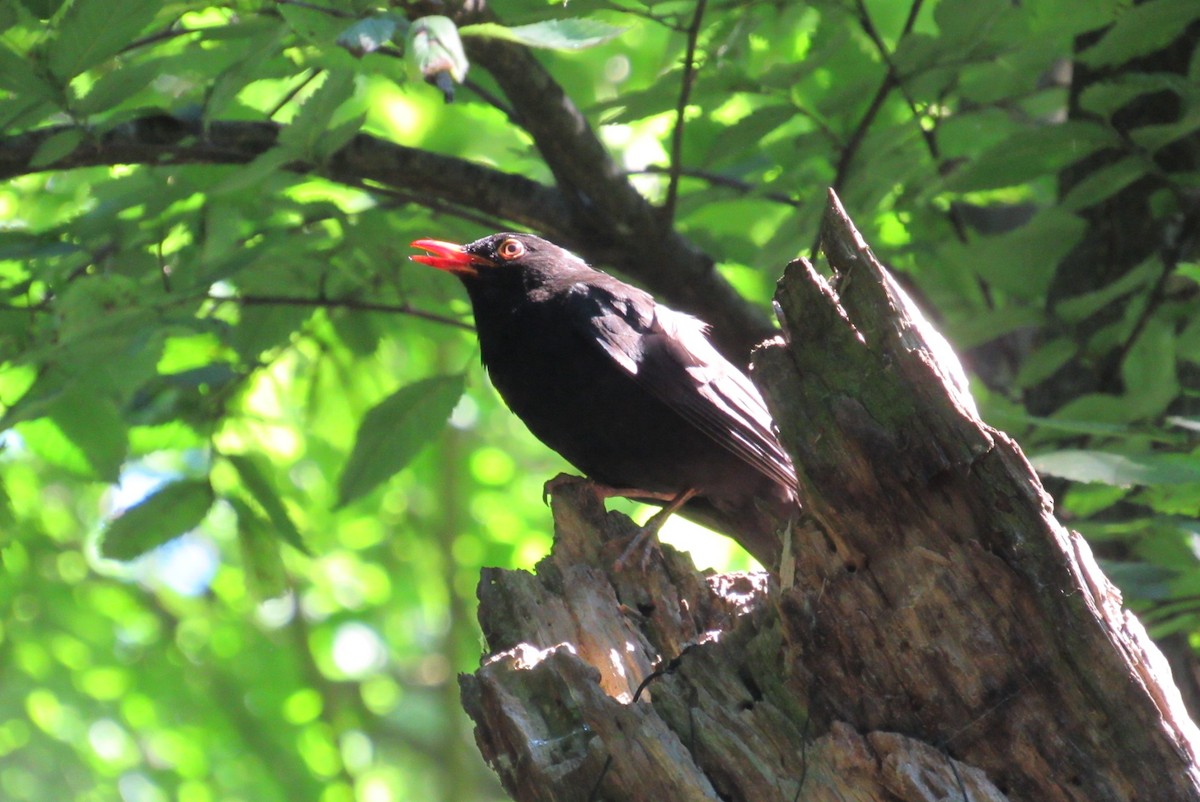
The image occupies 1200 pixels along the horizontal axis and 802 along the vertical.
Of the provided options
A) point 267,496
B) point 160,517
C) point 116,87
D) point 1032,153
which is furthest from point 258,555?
point 1032,153

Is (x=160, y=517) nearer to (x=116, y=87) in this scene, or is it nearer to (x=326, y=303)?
(x=326, y=303)

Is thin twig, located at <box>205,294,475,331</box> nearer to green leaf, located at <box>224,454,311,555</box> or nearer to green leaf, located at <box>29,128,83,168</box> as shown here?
green leaf, located at <box>224,454,311,555</box>

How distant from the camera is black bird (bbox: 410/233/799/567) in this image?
165 inches

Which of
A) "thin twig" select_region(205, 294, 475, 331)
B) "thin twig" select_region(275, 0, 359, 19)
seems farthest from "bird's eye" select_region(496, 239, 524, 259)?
"thin twig" select_region(275, 0, 359, 19)

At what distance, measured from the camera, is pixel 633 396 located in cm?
426

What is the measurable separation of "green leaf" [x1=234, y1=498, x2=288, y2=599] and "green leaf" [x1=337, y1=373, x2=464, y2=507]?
1.21ft

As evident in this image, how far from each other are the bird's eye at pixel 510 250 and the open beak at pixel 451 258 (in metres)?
0.11

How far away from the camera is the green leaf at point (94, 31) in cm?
278

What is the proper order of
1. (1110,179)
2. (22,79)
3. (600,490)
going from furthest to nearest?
(600,490) < (1110,179) < (22,79)

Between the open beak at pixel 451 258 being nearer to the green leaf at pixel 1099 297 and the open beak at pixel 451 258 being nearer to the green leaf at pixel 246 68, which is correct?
the green leaf at pixel 246 68

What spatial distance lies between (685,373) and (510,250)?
990mm

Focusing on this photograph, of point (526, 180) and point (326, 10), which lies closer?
point (326, 10)

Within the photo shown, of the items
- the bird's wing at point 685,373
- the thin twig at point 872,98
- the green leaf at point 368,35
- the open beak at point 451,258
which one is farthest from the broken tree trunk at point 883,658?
the open beak at point 451,258

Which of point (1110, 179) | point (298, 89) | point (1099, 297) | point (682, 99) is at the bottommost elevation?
point (298, 89)
